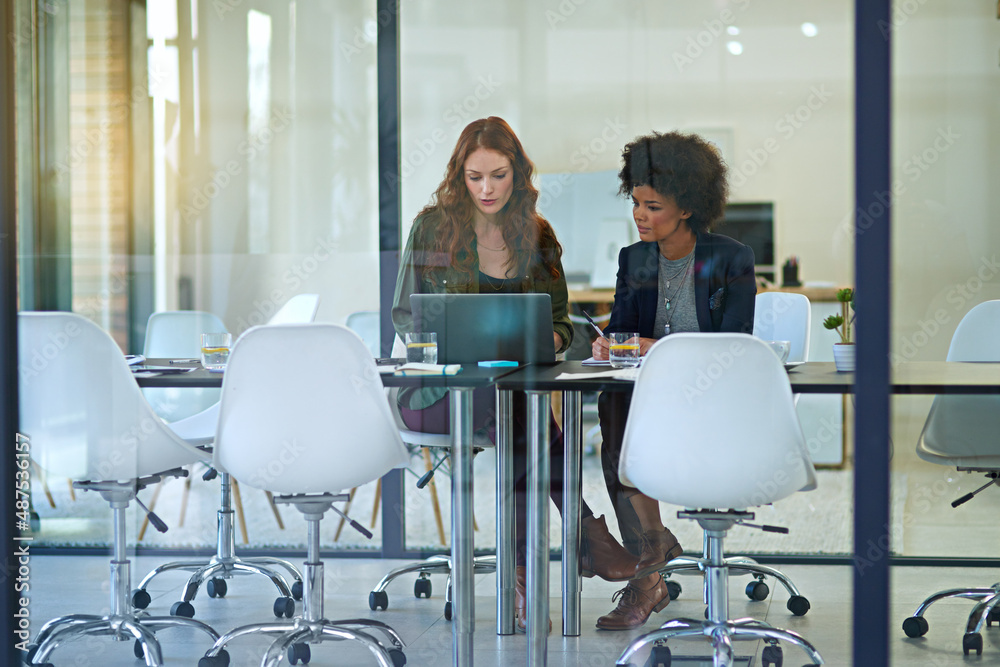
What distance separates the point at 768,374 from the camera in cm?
227

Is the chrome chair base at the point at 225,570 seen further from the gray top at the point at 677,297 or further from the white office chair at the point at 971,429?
the white office chair at the point at 971,429

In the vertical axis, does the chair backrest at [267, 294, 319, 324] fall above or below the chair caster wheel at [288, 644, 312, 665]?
above

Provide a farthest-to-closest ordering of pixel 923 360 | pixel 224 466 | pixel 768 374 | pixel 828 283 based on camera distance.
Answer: pixel 828 283
pixel 923 360
pixel 224 466
pixel 768 374

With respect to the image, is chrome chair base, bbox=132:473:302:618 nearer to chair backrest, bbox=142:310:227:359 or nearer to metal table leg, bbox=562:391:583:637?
chair backrest, bbox=142:310:227:359

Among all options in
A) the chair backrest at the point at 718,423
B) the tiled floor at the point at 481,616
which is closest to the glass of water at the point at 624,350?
the chair backrest at the point at 718,423

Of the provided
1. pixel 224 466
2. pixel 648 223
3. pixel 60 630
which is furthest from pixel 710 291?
pixel 60 630

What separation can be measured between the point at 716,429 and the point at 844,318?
42 centimetres

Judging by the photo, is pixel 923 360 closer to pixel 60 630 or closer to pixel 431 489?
pixel 431 489

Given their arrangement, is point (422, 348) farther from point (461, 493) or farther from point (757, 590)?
point (757, 590)

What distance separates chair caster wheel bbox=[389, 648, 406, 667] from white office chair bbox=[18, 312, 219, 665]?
55cm

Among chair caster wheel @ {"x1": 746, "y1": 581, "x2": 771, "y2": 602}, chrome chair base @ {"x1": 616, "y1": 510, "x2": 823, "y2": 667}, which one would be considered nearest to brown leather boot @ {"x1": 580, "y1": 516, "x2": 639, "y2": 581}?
chair caster wheel @ {"x1": 746, "y1": 581, "x2": 771, "y2": 602}

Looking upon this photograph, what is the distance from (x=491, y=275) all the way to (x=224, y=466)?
1304 mm

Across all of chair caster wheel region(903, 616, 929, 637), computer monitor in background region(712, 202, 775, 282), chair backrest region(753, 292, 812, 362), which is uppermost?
computer monitor in background region(712, 202, 775, 282)

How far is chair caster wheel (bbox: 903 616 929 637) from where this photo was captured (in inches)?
105
